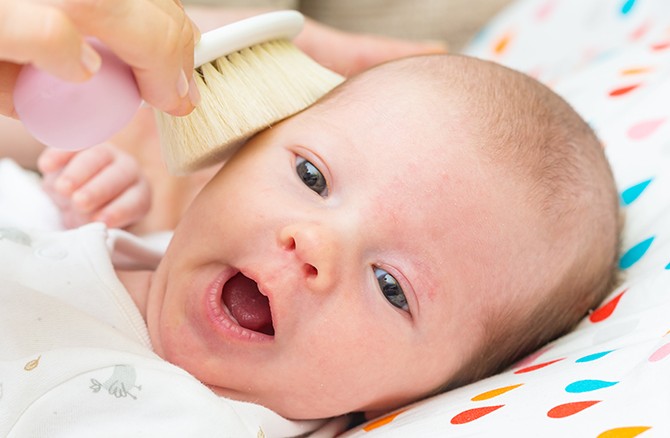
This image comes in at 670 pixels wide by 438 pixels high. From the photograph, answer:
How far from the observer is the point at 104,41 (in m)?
→ 0.65

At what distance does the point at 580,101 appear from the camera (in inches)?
60.1

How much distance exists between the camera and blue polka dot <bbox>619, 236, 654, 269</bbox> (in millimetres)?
1170

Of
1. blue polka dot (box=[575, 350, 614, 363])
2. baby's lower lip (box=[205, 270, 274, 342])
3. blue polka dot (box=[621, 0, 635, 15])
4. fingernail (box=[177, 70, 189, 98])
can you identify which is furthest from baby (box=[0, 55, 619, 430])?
blue polka dot (box=[621, 0, 635, 15])

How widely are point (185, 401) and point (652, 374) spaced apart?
442 mm

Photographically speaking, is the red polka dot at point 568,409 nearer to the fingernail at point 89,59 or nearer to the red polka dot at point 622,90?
the fingernail at point 89,59

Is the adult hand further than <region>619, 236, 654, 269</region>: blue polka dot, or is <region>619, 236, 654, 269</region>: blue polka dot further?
<region>619, 236, 654, 269</region>: blue polka dot

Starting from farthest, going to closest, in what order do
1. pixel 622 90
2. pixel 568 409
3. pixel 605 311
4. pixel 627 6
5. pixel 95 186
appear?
pixel 627 6 < pixel 622 90 < pixel 95 186 < pixel 605 311 < pixel 568 409

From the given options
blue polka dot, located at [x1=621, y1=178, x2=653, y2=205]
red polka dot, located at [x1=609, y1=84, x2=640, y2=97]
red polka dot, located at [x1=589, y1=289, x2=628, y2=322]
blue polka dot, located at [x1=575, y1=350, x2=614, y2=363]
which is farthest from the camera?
red polka dot, located at [x1=609, y1=84, x2=640, y2=97]

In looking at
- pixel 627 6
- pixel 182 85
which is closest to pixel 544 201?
pixel 182 85

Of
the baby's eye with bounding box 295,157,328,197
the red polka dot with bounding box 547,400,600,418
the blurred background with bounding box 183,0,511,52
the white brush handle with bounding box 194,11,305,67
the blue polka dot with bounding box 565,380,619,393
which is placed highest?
the blurred background with bounding box 183,0,511,52

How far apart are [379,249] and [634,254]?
0.41m

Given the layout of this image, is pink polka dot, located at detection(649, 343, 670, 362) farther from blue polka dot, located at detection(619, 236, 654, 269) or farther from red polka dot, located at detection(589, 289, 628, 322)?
blue polka dot, located at detection(619, 236, 654, 269)

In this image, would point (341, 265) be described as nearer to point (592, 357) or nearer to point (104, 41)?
point (592, 357)

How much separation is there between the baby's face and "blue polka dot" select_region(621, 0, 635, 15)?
883 mm
